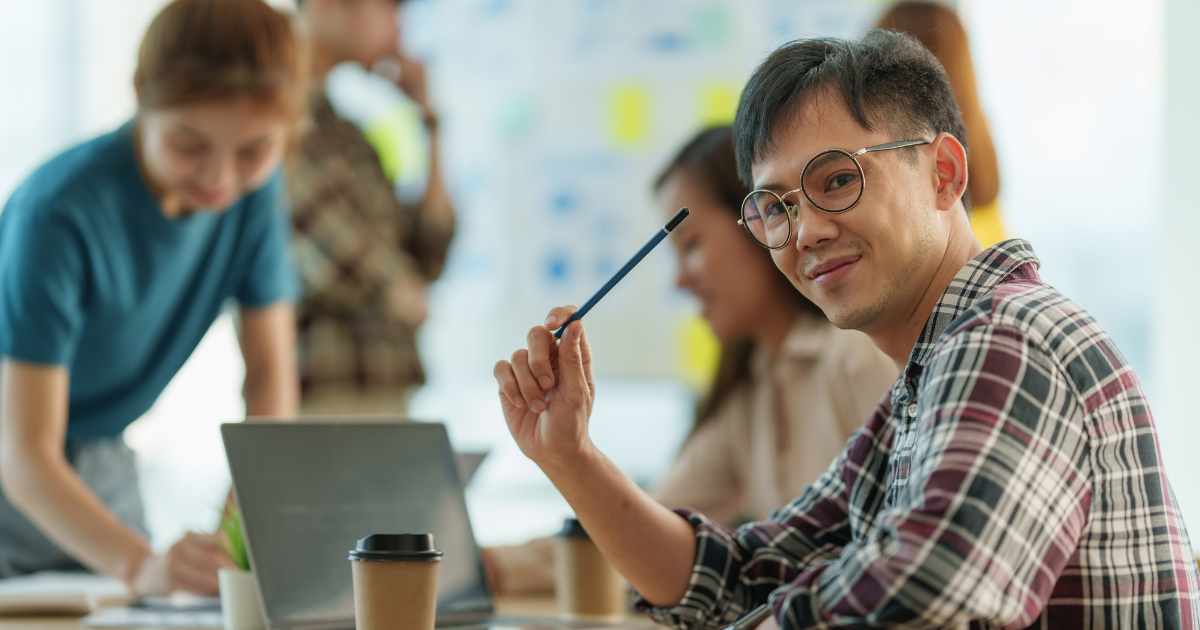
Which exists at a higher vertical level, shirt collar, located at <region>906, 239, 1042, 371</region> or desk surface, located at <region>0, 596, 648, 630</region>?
shirt collar, located at <region>906, 239, 1042, 371</region>

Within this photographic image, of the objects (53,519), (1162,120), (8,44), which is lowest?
(53,519)

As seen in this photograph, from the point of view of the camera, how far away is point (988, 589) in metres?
0.72

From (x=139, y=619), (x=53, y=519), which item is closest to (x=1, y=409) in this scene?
(x=53, y=519)

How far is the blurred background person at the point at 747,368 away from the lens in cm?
186

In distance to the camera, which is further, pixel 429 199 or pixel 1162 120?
pixel 429 199

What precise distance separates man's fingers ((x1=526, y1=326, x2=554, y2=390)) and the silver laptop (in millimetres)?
274

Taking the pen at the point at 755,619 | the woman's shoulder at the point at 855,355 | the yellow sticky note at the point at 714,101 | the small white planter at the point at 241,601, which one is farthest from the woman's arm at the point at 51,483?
the yellow sticky note at the point at 714,101

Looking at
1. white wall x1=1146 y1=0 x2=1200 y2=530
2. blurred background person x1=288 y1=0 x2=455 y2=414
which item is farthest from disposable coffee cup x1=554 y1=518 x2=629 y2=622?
white wall x1=1146 y1=0 x2=1200 y2=530

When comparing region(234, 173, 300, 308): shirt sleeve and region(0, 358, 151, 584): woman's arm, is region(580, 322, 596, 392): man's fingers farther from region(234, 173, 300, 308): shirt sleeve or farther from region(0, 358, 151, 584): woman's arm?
region(234, 173, 300, 308): shirt sleeve

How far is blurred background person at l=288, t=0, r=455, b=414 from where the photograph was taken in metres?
2.59

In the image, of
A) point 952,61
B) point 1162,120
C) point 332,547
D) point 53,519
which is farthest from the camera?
point 1162,120

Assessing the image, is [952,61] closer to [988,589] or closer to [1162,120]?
[1162,120]

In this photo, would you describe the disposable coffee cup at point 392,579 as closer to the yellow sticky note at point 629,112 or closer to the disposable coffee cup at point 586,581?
the disposable coffee cup at point 586,581

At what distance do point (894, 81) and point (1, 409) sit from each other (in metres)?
1.36
